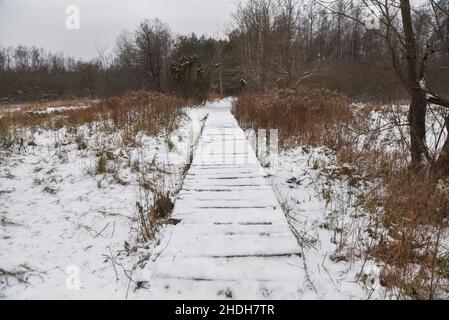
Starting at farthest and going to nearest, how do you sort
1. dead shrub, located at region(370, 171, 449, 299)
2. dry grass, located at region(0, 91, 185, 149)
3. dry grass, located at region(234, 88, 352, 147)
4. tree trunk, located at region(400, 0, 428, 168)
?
dry grass, located at region(0, 91, 185, 149) < dry grass, located at region(234, 88, 352, 147) < tree trunk, located at region(400, 0, 428, 168) < dead shrub, located at region(370, 171, 449, 299)

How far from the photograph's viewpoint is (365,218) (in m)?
2.91

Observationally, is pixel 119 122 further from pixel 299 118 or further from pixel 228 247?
pixel 228 247

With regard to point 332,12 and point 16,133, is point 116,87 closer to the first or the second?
point 16,133

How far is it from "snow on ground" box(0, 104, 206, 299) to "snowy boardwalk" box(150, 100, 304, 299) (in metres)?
0.28

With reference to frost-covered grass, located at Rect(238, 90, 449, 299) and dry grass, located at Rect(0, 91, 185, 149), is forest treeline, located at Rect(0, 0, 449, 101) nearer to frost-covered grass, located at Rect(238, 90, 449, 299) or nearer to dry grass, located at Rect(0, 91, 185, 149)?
frost-covered grass, located at Rect(238, 90, 449, 299)

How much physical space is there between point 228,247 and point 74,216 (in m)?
1.86

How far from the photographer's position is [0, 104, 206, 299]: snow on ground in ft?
7.24

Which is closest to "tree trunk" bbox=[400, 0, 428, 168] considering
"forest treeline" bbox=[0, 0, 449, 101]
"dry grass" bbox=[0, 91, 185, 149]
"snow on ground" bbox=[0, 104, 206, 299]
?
"forest treeline" bbox=[0, 0, 449, 101]

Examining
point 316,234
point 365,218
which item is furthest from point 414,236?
point 316,234

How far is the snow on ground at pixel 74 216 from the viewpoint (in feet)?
7.24

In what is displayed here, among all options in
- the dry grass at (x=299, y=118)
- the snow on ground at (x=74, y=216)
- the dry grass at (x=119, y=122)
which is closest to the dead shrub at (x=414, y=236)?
the snow on ground at (x=74, y=216)

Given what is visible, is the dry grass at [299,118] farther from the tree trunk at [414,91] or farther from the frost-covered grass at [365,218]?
the tree trunk at [414,91]

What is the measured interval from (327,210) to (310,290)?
1.44 m
